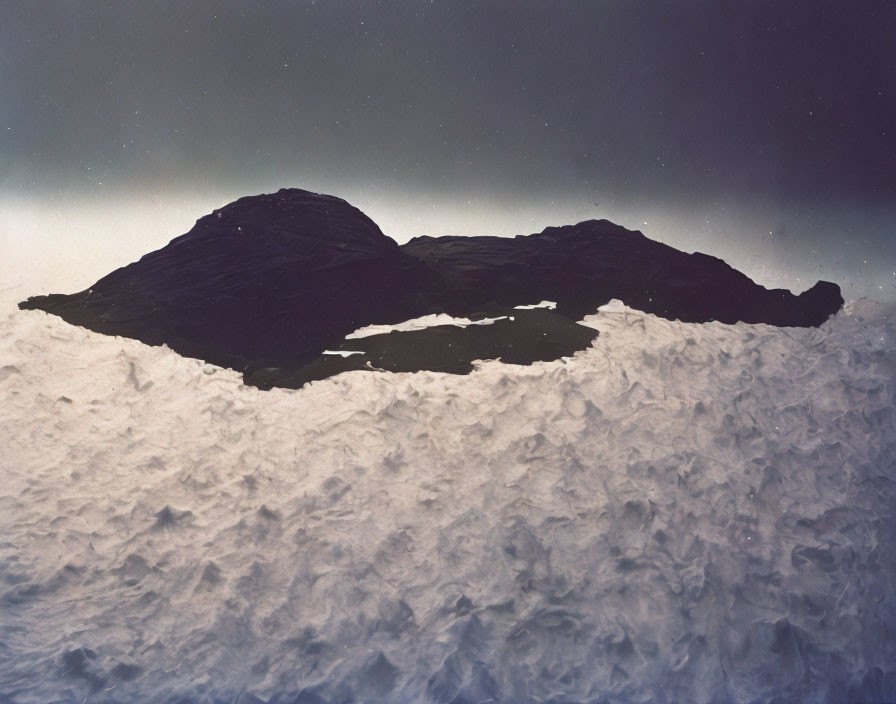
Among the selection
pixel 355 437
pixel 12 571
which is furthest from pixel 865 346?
pixel 12 571

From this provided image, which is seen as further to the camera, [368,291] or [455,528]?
[368,291]

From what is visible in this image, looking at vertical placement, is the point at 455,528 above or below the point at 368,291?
below

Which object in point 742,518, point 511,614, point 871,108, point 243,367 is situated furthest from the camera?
point 871,108

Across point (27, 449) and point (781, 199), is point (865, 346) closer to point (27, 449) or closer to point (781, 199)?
point (781, 199)

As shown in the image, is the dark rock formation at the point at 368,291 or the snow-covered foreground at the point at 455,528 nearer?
the snow-covered foreground at the point at 455,528

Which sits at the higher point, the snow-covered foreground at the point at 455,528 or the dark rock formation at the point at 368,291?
the dark rock formation at the point at 368,291
